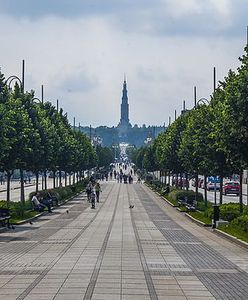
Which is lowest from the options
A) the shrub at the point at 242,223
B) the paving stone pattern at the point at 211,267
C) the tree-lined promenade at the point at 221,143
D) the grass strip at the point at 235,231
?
the paving stone pattern at the point at 211,267

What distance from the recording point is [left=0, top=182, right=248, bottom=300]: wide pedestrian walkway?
14.4 metres

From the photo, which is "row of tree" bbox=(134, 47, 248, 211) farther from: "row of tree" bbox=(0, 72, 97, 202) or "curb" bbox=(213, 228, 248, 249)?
"row of tree" bbox=(0, 72, 97, 202)

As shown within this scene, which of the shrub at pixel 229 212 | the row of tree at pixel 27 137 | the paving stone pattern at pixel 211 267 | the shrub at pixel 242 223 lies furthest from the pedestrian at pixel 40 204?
the shrub at pixel 242 223

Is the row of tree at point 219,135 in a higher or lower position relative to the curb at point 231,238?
higher

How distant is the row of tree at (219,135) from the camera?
26.5 metres

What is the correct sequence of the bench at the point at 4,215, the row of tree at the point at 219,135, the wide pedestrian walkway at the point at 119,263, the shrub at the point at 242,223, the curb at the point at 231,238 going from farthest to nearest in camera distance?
the bench at the point at 4,215 → the shrub at the point at 242,223 → the row of tree at the point at 219,135 → the curb at the point at 231,238 → the wide pedestrian walkway at the point at 119,263

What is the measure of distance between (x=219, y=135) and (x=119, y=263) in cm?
1089

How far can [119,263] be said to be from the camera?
1934cm

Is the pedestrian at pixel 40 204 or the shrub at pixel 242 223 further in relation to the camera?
the pedestrian at pixel 40 204

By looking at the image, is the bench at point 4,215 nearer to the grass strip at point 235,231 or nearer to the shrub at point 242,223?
the grass strip at point 235,231

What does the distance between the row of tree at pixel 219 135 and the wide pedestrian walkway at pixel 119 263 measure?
3519mm

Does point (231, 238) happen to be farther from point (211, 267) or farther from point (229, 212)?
point (211, 267)

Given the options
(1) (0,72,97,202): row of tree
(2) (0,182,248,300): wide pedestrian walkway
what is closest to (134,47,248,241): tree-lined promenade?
(2) (0,182,248,300): wide pedestrian walkway

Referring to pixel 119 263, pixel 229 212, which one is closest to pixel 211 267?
pixel 119 263
